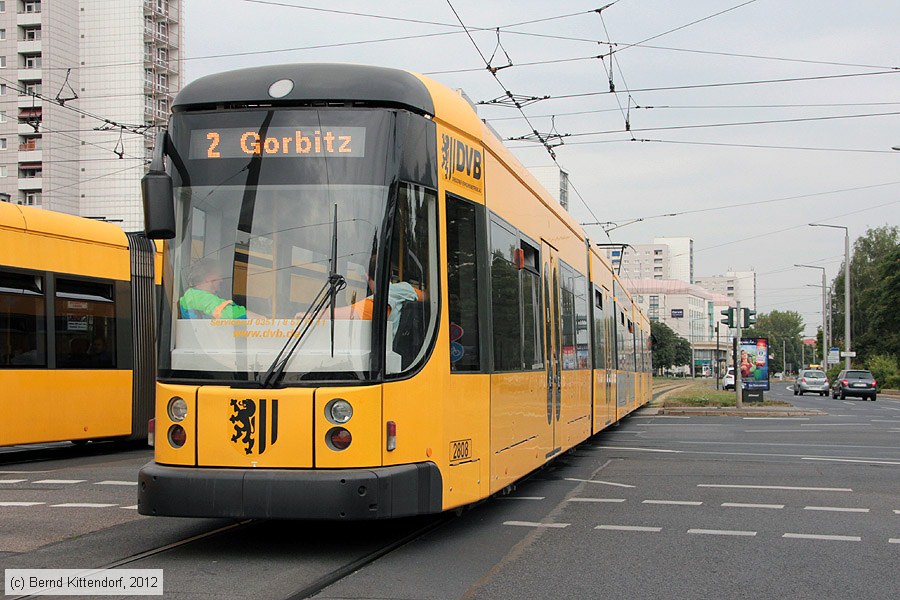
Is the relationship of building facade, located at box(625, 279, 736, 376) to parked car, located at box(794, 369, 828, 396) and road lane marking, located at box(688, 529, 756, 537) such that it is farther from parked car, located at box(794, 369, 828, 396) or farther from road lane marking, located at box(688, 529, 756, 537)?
road lane marking, located at box(688, 529, 756, 537)

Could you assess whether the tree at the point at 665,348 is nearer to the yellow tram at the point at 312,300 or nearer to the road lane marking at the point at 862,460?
the road lane marking at the point at 862,460

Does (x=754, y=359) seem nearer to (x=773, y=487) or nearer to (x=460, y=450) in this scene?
(x=773, y=487)

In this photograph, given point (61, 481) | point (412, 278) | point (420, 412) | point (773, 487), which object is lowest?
point (773, 487)

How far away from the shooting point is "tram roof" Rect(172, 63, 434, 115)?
782 cm

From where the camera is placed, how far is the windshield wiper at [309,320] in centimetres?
745

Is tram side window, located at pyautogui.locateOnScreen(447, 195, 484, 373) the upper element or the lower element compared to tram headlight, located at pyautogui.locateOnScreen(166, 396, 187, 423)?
upper

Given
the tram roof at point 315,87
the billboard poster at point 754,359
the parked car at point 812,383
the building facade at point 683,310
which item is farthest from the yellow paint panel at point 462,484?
Answer: the building facade at point 683,310

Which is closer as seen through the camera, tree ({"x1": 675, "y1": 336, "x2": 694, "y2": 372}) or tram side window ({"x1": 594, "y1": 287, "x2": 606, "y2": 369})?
tram side window ({"x1": 594, "y1": 287, "x2": 606, "y2": 369})

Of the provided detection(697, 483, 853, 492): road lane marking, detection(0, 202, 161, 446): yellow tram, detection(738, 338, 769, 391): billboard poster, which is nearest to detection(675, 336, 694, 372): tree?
detection(738, 338, 769, 391): billboard poster

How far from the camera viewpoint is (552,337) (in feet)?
40.1

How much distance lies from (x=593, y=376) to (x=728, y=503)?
6.29 metres

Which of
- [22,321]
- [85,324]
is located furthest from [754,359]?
[22,321]

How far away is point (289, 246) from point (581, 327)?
844 cm

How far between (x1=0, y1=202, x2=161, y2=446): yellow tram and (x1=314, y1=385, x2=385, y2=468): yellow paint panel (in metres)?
8.60
